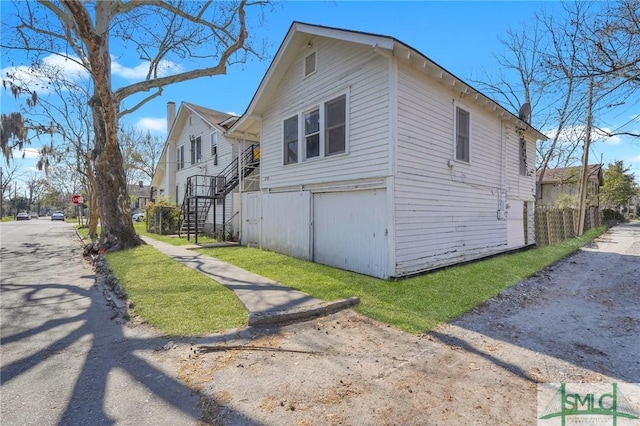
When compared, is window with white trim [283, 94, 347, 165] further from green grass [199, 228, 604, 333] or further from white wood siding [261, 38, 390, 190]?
green grass [199, 228, 604, 333]

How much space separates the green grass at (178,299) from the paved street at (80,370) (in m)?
0.44

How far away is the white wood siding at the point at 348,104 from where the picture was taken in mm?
7801

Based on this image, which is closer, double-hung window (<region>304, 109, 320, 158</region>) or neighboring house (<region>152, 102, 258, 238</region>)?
double-hung window (<region>304, 109, 320, 158</region>)

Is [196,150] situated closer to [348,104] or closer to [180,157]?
[180,157]

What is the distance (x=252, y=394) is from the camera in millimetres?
3143

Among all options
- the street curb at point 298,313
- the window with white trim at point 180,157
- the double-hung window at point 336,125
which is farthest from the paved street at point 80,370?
the window with white trim at point 180,157

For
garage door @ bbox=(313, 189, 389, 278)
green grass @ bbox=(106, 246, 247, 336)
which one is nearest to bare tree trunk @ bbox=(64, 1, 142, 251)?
green grass @ bbox=(106, 246, 247, 336)

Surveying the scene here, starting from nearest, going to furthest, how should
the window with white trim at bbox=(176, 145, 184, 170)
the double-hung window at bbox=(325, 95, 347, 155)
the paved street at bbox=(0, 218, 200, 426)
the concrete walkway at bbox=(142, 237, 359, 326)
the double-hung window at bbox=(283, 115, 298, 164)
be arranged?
the paved street at bbox=(0, 218, 200, 426), the concrete walkway at bbox=(142, 237, 359, 326), the double-hung window at bbox=(325, 95, 347, 155), the double-hung window at bbox=(283, 115, 298, 164), the window with white trim at bbox=(176, 145, 184, 170)

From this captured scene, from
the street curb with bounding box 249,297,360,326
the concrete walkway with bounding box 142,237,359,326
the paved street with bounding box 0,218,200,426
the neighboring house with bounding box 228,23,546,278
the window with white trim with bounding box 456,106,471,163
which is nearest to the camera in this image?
the paved street with bounding box 0,218,200,426

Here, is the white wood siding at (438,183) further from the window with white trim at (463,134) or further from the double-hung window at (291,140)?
the double-hung window at (291,140)

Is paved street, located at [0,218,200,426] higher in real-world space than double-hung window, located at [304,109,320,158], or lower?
lower

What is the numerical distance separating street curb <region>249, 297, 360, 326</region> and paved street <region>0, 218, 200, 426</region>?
4.37ft

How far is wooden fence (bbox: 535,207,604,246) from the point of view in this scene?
49.0 feet

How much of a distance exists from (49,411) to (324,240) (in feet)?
23.6
